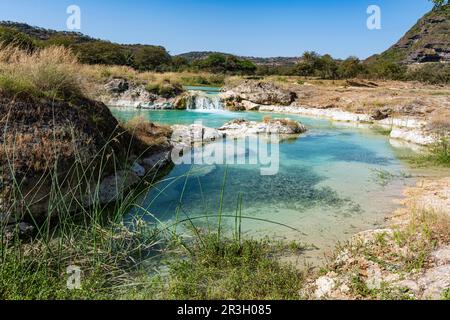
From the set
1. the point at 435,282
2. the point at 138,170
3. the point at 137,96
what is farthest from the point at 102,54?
the point at 435,282

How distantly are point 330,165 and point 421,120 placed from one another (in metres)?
10.2

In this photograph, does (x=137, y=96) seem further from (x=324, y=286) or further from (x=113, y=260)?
(x=324, y=286)

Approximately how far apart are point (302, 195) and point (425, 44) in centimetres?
11049

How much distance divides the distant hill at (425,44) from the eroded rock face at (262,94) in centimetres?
8203

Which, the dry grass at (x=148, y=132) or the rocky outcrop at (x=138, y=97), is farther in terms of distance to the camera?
the rocky outcrop at (x=138, y=97)

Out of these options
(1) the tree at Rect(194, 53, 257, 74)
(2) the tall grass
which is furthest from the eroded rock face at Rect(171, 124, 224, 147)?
(1) the tree at Rect(194, 53, 257, 74)

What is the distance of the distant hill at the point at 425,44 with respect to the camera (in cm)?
9638

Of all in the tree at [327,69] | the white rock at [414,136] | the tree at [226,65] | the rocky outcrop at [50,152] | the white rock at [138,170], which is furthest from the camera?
the tree at [226,65]

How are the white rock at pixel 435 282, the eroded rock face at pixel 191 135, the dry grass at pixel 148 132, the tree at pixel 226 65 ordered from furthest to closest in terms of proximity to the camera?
the tree at pixel 226 65
the eroded rock face at pixel 191 135
the dry grass at pixel 148 132
the white rock at pixel 435 282

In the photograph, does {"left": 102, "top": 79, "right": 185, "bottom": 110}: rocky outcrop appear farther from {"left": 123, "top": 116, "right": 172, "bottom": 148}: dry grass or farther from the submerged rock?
{"left": 123, "top": 116, "right": 172, "bottom": 148}: dry grass

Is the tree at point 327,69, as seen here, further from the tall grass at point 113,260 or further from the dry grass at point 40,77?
the tall grass at point 113,260

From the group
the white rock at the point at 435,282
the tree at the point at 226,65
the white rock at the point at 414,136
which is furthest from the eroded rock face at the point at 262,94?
the tree at the point at 226,65

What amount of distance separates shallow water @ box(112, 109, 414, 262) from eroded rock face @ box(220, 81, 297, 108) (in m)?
15.8
